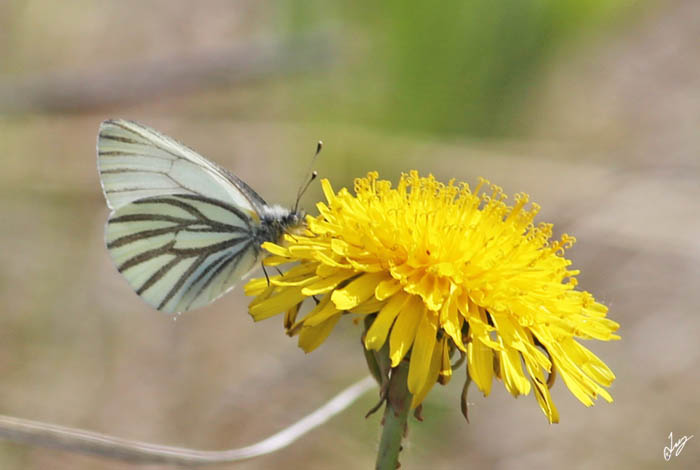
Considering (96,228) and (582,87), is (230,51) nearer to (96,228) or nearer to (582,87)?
(96,228)

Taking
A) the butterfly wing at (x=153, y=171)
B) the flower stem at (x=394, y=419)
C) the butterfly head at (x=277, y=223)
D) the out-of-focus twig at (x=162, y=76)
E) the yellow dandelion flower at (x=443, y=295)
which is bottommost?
the flower stem at (x=394, y=419)

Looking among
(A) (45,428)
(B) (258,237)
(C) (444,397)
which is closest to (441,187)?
(B) (258,237)

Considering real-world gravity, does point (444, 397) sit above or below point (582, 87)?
below

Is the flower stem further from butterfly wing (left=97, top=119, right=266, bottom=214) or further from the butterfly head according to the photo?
butterfly wing (left=97, top=119, right=266, bottom=214)

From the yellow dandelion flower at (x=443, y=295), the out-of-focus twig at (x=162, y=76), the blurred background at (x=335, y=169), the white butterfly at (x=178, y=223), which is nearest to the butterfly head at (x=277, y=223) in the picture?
the white butterfly at (x=178, y=223)

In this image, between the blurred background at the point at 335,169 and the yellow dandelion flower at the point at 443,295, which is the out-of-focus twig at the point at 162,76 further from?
the yellow dandelion flower at the point at 443,295

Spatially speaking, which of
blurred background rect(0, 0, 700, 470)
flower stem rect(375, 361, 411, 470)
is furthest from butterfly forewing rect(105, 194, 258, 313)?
blurred background rect(0, 0, 700, 470)
